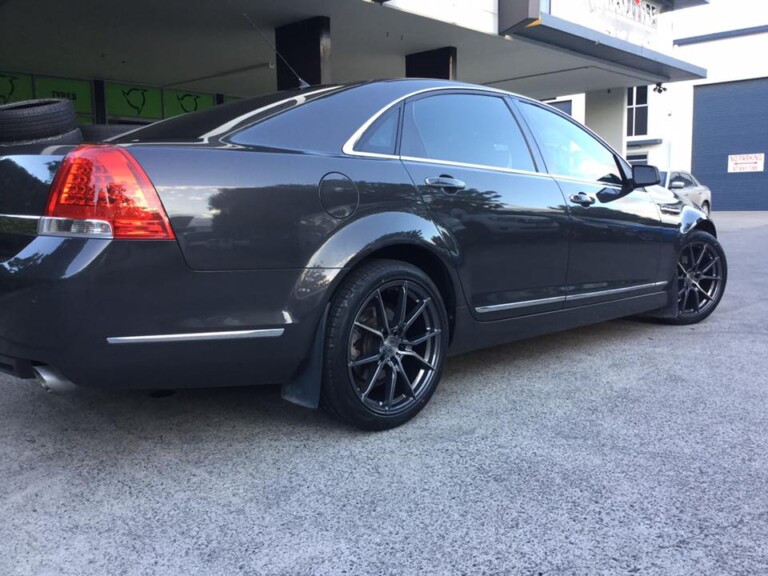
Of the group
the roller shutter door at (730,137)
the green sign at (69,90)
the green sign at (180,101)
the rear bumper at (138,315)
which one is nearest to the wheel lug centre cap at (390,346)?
the rear bumper at (138,315)

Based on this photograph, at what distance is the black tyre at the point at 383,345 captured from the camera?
286cm

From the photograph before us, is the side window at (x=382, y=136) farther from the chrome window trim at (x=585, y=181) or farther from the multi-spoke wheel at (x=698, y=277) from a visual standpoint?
the multi-spoke wheel at (x=698, y=277)

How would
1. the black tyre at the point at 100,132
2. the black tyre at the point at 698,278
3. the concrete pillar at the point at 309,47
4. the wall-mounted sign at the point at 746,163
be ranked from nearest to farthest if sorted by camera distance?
the black tyre at the point at 100,132 → the black tyre at the point at 698,278 → the concrete pillar at the point at 309,47 → the wall-mounted sign at the point at 746,163

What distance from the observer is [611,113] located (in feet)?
58.2

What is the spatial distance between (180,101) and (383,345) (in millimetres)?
14503

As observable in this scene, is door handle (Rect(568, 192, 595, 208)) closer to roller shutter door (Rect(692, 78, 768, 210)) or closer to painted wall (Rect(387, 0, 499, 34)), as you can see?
painted wall (Rect(387, 0, 499, 34))

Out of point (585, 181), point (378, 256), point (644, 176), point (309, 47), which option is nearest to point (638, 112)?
point (309, 47)

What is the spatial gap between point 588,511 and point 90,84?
576 inches

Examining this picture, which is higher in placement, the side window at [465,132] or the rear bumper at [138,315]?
the side window at [465,132]

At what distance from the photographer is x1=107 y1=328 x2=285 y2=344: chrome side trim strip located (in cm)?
241

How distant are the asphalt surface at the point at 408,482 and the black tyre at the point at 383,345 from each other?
0.15 meters

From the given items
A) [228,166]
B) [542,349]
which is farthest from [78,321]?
[542,349]

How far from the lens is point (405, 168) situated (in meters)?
3.16

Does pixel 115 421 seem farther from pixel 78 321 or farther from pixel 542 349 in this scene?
pixel 542 349
